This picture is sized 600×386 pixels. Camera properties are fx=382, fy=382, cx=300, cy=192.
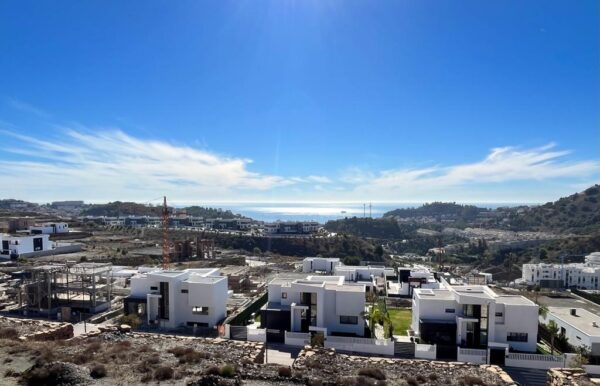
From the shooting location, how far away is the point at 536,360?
2078cm

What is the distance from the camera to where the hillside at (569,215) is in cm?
12900

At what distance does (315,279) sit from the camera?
91.9 feet

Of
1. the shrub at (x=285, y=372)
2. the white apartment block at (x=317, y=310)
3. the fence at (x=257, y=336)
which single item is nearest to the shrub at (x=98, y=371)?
the shrub at (x=285, y=372)

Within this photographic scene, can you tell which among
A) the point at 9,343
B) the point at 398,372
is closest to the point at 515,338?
the point at 398,372

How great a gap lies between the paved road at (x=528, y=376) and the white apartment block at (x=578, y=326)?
6151 mm

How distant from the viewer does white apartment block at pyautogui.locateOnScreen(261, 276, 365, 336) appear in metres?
24.5

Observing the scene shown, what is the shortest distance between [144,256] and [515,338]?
51367mm

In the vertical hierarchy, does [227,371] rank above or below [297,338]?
above

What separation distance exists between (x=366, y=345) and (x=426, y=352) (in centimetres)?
338

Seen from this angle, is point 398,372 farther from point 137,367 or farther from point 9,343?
point 9,343

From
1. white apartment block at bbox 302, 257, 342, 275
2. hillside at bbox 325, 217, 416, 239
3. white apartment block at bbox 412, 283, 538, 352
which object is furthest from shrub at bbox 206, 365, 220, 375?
hillside at bbox 325, 217, 416, 239

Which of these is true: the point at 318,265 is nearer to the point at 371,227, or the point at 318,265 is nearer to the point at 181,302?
the point at 181,302

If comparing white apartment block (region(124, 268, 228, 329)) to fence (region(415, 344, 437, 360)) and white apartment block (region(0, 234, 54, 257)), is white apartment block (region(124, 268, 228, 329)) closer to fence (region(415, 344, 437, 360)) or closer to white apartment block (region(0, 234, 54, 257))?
fence (region(415, 344, 437, 360))

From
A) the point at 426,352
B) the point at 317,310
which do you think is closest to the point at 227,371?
the point at 317,310
